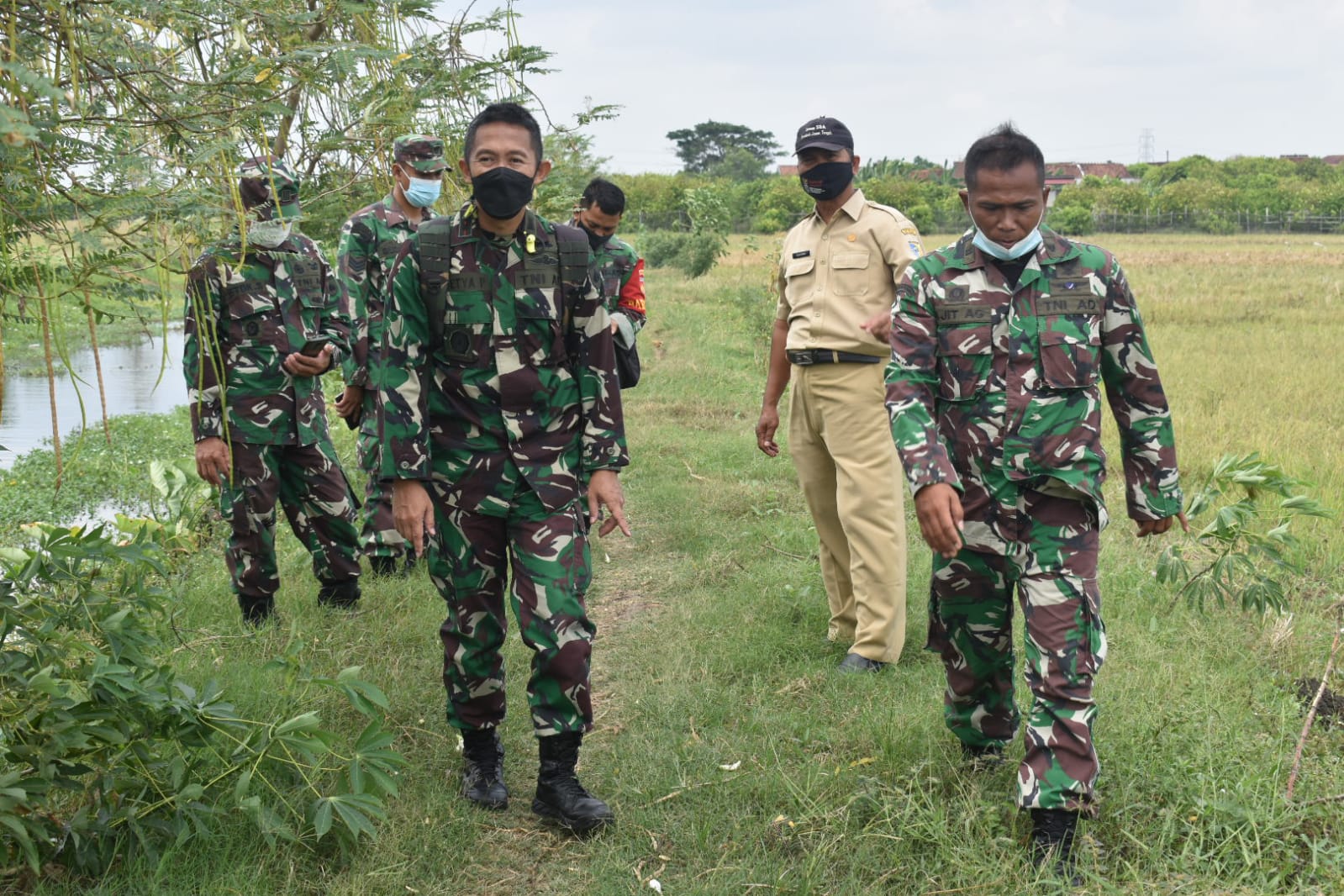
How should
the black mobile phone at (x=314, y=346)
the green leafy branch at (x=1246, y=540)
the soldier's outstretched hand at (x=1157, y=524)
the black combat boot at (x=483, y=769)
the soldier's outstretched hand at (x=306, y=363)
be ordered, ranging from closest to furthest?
the soldier's outstretched hand at (x=1157, y=524)
the black combat boot at (x=483, y=769)
the green leafy branch at (x=1246, y=540)
the soldier's outstretched hand at (x=306, y=363)
the black mobile phone at (x=314, y=346)

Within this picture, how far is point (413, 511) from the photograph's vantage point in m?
3.35

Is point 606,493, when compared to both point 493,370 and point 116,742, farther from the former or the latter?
point 116,742

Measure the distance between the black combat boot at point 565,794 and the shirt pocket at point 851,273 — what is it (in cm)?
206

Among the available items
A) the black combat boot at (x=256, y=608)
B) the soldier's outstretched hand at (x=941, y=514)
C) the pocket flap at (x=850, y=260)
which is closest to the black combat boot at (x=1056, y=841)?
the soldier's outstretched hand at (x=941, y=514)

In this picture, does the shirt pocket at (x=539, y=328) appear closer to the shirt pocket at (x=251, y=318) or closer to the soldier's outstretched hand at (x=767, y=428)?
the soldier's outstretched hand at (x=767, y=428)

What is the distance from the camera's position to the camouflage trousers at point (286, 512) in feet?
16.0

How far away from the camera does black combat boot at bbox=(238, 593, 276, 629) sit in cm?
496

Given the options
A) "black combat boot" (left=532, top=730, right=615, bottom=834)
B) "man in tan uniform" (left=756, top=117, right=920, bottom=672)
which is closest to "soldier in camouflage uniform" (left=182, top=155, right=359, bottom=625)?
"black combat boot" (left=532, top=730, right=615, bottom=834)

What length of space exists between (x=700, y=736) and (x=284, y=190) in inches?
113

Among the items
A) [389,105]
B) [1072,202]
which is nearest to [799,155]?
[389,105]

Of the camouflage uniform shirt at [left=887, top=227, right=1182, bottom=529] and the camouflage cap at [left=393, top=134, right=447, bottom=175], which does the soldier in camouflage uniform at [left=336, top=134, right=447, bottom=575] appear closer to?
the camouflage cap at [left=393, top=134, right=447, bottom=175]

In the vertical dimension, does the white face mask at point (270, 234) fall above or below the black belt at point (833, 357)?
above

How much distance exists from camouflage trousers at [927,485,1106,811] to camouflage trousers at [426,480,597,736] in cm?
107

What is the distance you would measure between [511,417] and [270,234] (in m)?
1.73
